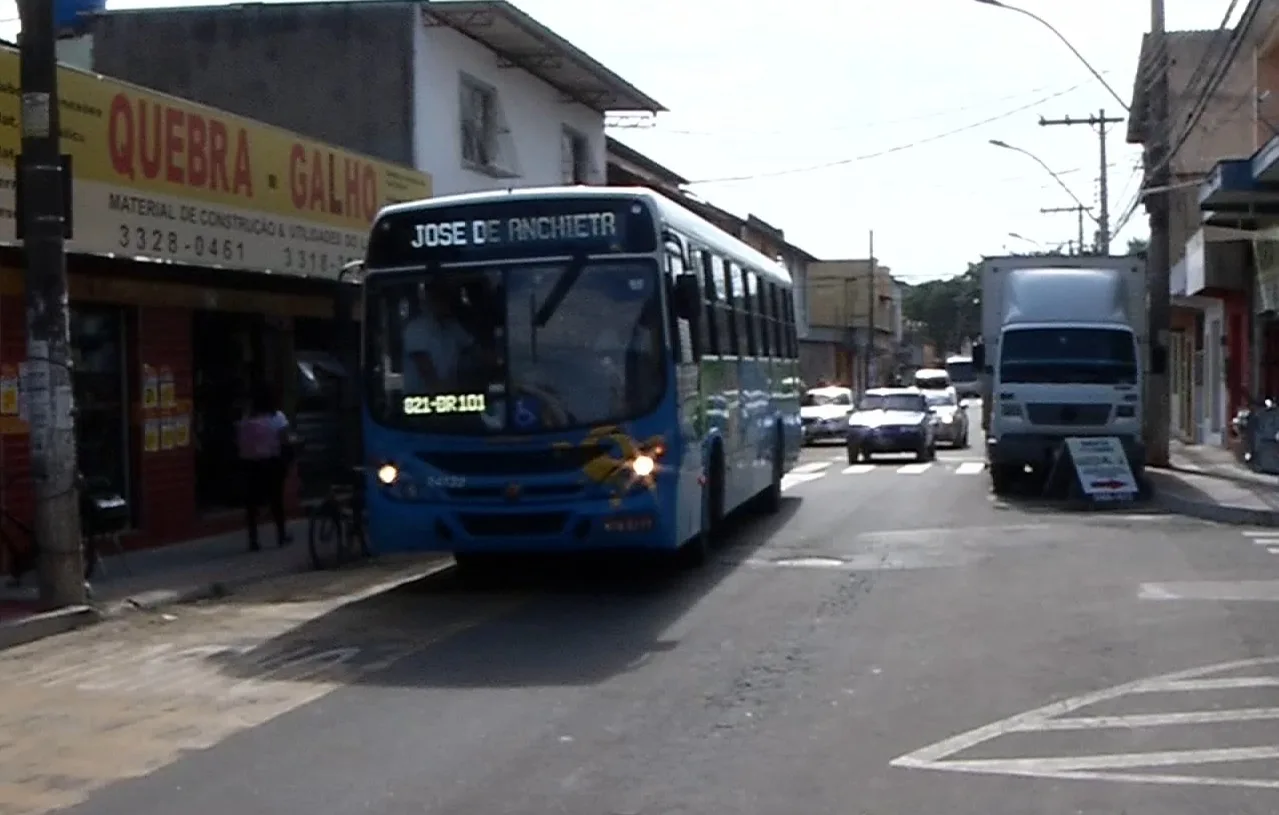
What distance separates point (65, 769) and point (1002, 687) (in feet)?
17.2

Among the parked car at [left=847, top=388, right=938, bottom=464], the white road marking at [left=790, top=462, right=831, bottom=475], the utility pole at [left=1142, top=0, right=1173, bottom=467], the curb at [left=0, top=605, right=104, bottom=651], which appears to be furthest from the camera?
the parked car at [left=847, top=388, right=938, bottom=464]

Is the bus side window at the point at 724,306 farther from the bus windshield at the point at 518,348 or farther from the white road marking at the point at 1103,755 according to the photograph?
the white road marking at the point at 1103,755

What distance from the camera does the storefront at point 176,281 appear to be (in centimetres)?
1758

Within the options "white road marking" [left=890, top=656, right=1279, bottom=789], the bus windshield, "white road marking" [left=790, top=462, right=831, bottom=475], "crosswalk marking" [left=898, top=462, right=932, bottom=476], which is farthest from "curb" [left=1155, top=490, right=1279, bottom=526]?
"white road marking" [left=890, top=656, right=1279, bottom=789]

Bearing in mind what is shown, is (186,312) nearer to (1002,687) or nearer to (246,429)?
(246,429)

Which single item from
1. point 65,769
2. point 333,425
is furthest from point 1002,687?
point 333,425

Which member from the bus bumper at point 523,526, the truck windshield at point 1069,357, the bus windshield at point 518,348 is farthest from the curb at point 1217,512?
the bus windshield at point 518,348

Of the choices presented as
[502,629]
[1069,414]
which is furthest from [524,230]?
[1069,414]

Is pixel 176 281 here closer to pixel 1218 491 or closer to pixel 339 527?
pixel 339 527

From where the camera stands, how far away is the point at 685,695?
10.8m

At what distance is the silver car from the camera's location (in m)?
49.5

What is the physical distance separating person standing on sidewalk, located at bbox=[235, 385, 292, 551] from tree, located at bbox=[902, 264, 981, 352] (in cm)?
12882

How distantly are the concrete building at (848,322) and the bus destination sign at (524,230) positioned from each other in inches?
2714

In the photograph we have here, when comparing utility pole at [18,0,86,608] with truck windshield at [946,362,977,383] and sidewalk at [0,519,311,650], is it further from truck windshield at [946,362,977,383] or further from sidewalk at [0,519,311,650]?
truck windshield at [946,362,977,383]
